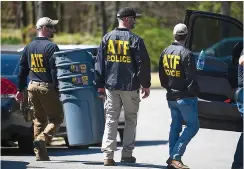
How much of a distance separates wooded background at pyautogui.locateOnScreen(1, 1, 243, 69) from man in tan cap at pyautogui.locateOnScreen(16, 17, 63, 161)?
18.6 meters

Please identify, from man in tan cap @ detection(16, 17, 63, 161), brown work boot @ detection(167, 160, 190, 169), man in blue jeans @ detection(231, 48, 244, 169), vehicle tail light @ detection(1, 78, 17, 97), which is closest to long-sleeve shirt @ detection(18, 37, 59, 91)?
man in tan cap @ detection(16, 17, 63, 161)

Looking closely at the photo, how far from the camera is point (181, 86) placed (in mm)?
9297

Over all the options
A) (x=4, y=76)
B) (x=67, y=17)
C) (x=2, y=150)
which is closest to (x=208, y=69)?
(x=4, y=76)

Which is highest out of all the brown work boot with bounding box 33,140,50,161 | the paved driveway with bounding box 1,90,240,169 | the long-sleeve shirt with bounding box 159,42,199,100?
the long-sleeve shirt with bounding box 159,42,199,100

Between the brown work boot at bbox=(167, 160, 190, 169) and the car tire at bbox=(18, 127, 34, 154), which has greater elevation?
the brown work boot at bbox=(167, 160, 190, 169)

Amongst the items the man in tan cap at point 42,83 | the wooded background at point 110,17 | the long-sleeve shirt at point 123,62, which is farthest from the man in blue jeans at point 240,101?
the wooded background at point 110,17

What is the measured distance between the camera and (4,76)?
37.2 feet

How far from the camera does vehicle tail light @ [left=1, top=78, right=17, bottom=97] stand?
36.8 ft

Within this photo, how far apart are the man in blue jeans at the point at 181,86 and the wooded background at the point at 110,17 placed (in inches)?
756

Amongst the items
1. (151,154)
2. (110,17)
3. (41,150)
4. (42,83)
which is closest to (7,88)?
→ (42,83)

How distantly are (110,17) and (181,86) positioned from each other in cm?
4508

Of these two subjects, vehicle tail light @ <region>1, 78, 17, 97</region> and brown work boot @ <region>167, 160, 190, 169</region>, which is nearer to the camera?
brown work boot @ <region>167, 160, 190, 169</region>

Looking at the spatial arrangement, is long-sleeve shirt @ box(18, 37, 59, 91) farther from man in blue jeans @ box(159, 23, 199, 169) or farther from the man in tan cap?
man in blue jeans @ box(159, 23, 199, 169)

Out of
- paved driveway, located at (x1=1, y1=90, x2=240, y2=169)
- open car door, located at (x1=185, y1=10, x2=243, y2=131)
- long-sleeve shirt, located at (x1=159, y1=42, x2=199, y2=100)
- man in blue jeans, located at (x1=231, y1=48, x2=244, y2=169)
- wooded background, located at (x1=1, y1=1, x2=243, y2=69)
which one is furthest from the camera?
wooded background, located at (x1=1, y1=1, x2=243, y2=69)
